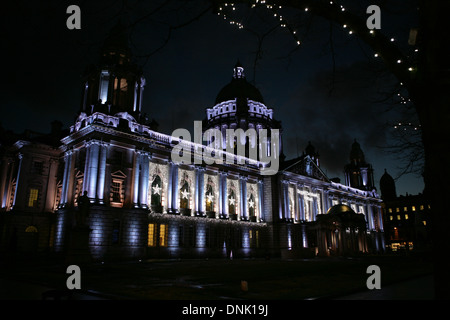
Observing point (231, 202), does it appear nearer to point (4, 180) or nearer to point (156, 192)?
point (156, 192)

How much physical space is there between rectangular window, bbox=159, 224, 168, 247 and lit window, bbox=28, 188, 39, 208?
16.6 metres

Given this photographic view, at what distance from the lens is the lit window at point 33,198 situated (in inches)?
1698

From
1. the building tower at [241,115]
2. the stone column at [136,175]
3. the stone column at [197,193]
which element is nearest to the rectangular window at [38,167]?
the stone column at [136,175]

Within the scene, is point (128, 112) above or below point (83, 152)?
above

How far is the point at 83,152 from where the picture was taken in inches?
1628

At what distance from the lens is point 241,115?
80312mm

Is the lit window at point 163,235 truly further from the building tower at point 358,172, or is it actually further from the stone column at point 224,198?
the building tower at point 358,172

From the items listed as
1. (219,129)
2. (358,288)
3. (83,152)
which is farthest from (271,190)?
(358,288)

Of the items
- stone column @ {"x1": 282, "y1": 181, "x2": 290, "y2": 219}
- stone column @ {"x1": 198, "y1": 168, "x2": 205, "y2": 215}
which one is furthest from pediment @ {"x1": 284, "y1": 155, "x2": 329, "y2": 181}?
stone column @ {"x1": 198, "y1": 168, "x2": 205, "y2": 215}

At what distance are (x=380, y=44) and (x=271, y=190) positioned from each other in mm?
56708

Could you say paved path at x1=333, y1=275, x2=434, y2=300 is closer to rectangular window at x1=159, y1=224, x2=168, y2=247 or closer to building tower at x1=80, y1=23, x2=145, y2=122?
rectangular window at x1=159, y1=224, x2=168, y2=247

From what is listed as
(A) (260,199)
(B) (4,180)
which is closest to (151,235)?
(B) (4,180)
